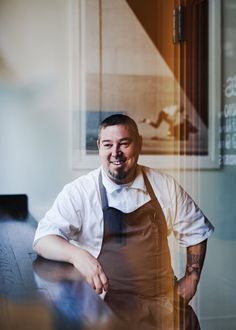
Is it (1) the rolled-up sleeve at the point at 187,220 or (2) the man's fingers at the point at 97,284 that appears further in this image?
(1) the rolled-up sleeve at the point at 187,220

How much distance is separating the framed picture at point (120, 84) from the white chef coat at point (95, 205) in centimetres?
5

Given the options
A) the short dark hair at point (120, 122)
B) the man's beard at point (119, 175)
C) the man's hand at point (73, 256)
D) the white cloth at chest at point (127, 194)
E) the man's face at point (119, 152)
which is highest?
the short dark hair at point (120, 122)

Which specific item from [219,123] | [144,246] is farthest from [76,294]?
[219,123]

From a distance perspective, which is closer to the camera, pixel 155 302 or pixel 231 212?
pixel 155 302

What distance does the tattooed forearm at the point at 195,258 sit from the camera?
5.05ft

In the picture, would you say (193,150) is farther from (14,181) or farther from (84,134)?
(14,181)

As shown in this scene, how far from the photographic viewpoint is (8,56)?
1327 millimetres

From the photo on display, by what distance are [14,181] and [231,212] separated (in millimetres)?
927

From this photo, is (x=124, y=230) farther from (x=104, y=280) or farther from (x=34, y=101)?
(x=34, y=101)

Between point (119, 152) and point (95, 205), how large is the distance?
17 cm

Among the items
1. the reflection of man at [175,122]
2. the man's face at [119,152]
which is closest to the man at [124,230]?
the man's face at [119,152]

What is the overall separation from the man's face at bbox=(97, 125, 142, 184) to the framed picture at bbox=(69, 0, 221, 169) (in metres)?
0.03

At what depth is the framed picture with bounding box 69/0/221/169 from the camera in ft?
4.49

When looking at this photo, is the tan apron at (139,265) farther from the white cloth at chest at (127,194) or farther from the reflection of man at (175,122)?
the reflection of man at (175,122)
